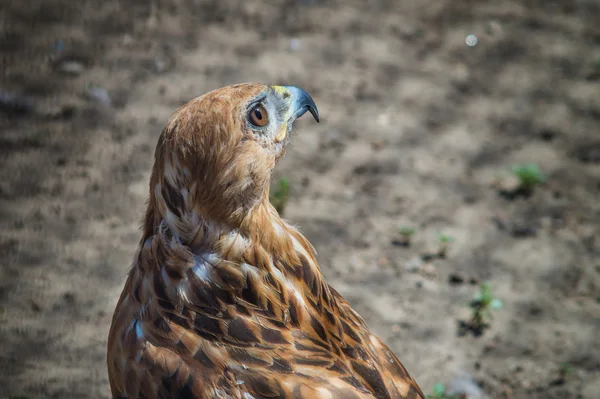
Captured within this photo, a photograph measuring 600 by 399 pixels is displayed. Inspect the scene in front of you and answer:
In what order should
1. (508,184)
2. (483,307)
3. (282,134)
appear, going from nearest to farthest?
(282,134)
(483,307)
(508,184)

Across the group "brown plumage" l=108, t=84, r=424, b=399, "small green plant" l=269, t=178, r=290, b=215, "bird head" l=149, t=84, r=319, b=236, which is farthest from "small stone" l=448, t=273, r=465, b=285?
"bird head" l=149, t=84, r=319, b=236

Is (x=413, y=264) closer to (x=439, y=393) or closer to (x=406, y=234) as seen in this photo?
(x=406, y=234)

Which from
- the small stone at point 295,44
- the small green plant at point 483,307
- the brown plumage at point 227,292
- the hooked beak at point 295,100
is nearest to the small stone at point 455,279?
the small green plant at point 483,307

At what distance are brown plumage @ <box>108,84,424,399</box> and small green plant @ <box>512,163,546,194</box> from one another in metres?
2.77

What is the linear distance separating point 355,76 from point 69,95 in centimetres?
235

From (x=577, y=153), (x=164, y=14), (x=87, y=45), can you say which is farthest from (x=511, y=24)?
(x=87, y=45)

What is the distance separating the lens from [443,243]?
4.96 meters

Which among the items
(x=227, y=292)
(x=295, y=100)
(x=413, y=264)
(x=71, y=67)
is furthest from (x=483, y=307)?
(x=71, y=67)

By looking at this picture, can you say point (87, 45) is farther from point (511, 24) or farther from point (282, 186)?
point (511, 24)

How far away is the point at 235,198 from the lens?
109 inches

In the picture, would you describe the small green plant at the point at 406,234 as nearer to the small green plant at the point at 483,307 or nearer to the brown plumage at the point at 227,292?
the small green plant at the point at 483,307

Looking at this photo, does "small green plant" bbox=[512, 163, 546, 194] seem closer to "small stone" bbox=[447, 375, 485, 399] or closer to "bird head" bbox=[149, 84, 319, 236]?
"small stone" bbox=[447, 375, 485, 399]

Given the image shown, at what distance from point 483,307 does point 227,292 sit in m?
2.28

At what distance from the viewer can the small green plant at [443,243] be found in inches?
192
